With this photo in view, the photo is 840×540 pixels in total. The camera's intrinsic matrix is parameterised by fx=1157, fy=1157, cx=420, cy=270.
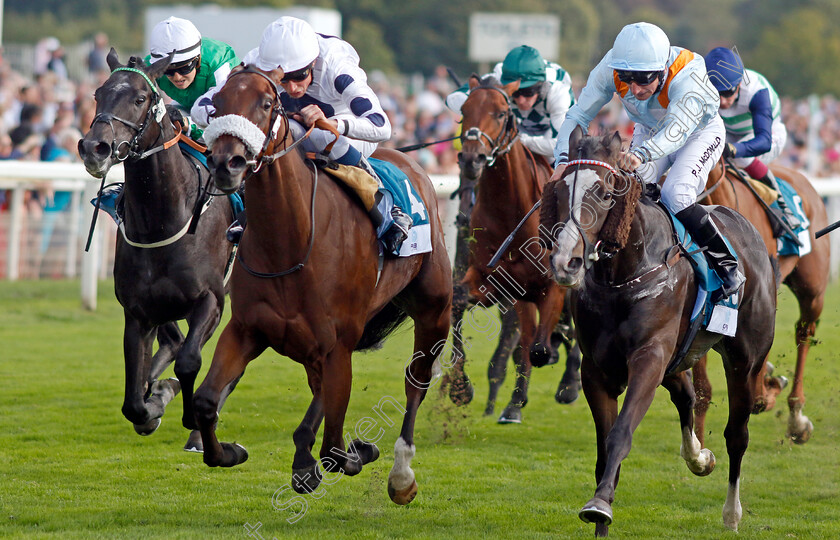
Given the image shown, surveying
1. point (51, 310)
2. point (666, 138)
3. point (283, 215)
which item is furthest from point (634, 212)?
point (51, 310)

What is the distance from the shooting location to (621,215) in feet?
14.1

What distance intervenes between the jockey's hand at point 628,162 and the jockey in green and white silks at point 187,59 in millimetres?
2072

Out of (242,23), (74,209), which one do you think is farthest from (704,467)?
(242,23)

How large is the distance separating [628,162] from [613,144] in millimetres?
117

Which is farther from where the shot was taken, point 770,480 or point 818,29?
point 818,29

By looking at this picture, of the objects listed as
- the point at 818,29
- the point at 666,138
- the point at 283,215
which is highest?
the point at 666,138

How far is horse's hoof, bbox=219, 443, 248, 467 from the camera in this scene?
4.66 meters

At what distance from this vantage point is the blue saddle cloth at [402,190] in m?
5.19

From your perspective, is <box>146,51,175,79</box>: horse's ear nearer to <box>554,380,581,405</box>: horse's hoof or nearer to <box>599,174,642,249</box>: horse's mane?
<box>599,174,642,249</box>: horse's mane

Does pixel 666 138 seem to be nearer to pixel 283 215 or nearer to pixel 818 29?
pixel 283 215

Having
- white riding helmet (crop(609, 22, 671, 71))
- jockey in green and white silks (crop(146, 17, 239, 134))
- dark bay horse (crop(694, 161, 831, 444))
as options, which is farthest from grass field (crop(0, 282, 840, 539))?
white riding helmet (crop(609, 22, 671, 71))

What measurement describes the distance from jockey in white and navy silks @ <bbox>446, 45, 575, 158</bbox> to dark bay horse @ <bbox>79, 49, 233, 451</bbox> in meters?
2.32

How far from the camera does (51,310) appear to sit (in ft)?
32.1

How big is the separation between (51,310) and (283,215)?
6075 mm
